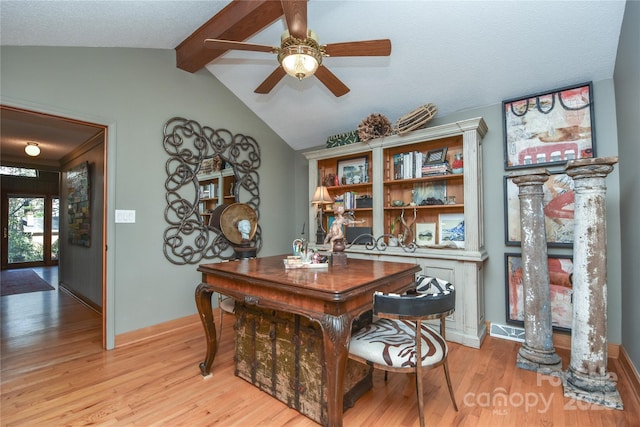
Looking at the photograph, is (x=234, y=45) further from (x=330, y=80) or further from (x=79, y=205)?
(x=79, y=205)

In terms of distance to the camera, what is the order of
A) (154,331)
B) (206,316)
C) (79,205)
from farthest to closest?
1. (79,205)
2. (154,331)
3. (206,316)

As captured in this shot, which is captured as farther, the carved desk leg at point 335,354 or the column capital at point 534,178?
the column capital at point 534,178

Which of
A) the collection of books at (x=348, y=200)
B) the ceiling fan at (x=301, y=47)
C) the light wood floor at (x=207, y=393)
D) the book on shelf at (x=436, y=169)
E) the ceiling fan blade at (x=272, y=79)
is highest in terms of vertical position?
the ceiling fan blade at (x=272, y=79)

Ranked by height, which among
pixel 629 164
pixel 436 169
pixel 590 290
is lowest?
pixel 590 290

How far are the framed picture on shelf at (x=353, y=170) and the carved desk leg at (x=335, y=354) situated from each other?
2.54 m

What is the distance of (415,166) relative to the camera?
10.6 ft

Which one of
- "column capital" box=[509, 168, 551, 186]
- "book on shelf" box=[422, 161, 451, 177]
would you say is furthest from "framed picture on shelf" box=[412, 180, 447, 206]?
"column capital" box=[509, 168, 551, 186]

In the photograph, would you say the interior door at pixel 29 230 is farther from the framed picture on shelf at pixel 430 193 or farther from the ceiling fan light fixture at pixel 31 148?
the framed picture on shelf at pixel 430 193

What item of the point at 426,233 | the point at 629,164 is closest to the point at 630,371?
the point at 629,164

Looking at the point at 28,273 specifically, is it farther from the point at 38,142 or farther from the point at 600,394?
the point at 600,394

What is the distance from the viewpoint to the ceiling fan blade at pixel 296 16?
1577 millimetres

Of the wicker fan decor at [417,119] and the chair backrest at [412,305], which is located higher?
the wicker fan decor at [417,119]

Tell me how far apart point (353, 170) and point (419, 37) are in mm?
1714

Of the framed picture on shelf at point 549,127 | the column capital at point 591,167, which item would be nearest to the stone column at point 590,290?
the column capital at point 591,167
